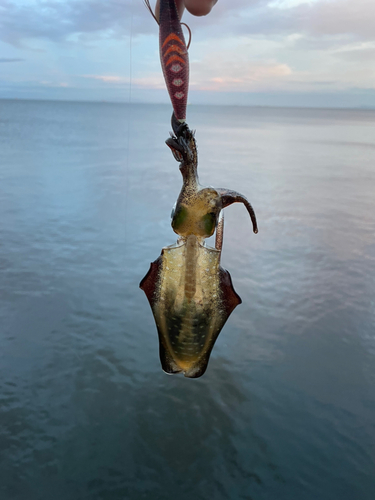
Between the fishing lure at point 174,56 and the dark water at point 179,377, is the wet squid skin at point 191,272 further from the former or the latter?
the dark water at point 179,377

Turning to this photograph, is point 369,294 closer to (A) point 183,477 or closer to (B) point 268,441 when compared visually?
(B) point 268,441

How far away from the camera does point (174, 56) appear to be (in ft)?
3.19

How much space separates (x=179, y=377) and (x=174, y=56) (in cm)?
202

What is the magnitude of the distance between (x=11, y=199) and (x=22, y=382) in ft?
13.6

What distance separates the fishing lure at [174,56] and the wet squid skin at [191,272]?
0.07 meters

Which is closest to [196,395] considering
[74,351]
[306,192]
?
[74,351]

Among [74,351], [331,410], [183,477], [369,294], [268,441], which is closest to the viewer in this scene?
[183,477]

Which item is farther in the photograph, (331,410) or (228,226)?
(228,226)

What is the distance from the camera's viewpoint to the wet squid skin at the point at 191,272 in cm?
95

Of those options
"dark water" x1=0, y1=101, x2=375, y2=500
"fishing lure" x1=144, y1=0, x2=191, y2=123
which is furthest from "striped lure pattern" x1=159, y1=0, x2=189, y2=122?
"dark water" x1=0, y1=101, x2=375, y2=500

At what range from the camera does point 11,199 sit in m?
6.04

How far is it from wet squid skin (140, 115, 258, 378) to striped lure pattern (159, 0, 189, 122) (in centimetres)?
7

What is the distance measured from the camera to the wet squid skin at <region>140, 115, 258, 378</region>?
0.95 meters

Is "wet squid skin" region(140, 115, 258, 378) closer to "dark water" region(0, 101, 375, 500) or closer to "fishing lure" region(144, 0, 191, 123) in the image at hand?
"fishing lure" region(144, 0, 191, 123)
